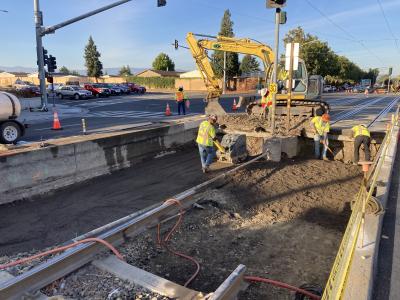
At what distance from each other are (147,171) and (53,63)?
56.1 feet

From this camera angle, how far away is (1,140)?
11.2 m

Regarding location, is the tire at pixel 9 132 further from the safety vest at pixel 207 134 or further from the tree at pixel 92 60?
the tree at pixel 92 60

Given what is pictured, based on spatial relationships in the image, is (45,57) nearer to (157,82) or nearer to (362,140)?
(362,140)

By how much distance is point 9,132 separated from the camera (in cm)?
1149

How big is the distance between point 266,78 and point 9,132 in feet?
37.0

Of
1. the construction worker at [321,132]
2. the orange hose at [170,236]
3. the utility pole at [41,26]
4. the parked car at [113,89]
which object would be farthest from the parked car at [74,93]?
the orange hose at [170,236]

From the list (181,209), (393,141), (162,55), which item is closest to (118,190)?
(181,209)

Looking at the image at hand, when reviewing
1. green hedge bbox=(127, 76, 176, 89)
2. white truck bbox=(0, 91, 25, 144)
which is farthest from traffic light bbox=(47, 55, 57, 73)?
green hedge bbox=(127, 76, 176, 89)

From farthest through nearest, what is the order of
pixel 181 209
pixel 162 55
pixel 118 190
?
pixel 162 55, pixel 118 190, pixel 181 209

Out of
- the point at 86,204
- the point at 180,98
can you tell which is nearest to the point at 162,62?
the point at 180,98

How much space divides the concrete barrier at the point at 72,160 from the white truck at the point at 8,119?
11.3 feet

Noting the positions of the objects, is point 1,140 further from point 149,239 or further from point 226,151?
point 149,239

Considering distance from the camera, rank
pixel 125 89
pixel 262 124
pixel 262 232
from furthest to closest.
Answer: pixel 125 89
pixel 262 124
pixel 262 232

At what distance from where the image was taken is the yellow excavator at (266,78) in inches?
618
